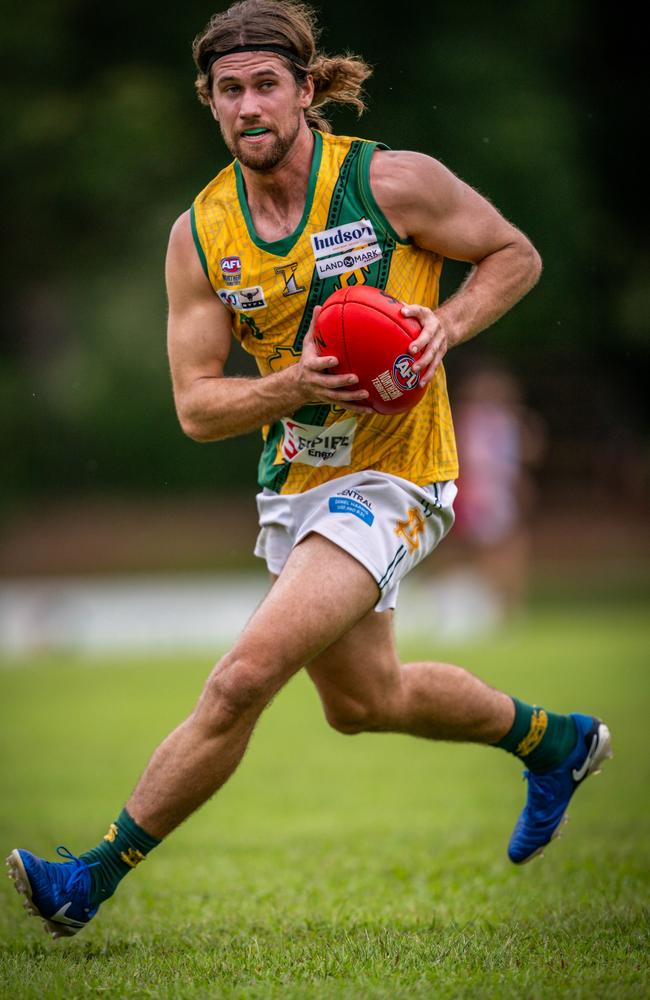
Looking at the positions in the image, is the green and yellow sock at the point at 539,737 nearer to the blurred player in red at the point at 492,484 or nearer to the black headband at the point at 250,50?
the black headband at the point at 250,50

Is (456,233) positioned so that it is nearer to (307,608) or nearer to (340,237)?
(340,237)

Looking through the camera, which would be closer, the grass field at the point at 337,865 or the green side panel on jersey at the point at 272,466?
the grass field at the point at 337,865

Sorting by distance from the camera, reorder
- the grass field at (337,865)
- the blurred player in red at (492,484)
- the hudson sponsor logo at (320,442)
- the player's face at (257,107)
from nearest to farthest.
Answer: the grass field at (337,865)
the player's face at (257,107)
the hudson sponsor logo at (320,442)
the blurred player in red at (492,484)

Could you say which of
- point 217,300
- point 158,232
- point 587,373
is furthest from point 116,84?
point 217,300

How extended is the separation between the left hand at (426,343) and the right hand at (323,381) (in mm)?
191

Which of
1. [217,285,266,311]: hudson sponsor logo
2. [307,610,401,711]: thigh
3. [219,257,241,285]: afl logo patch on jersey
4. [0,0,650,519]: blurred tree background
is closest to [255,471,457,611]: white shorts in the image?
[307,610,401,711]: thigh

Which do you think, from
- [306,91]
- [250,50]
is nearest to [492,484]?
[306,91]

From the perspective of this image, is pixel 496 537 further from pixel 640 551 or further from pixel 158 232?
pixel 640 551

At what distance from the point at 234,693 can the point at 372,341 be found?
113 cm

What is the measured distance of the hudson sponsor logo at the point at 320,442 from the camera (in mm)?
4711

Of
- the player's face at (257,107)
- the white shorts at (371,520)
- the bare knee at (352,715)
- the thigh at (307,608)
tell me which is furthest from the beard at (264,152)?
the bare knee at (352,715)

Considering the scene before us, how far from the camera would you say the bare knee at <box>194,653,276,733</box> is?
4168mm

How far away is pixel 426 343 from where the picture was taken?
431 centimetres

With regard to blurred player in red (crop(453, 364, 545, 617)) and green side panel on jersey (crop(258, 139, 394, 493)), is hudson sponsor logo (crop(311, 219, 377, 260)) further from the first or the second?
blurred player in red (crop(453, 364, 545, 617))
